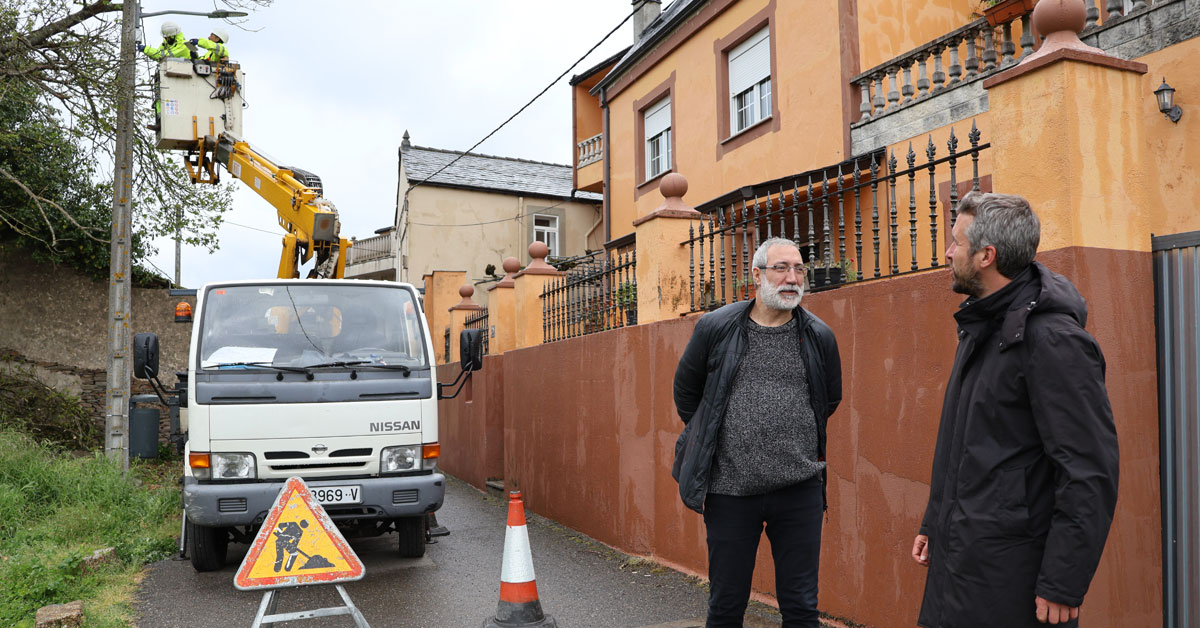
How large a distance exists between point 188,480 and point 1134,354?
607 centimetres

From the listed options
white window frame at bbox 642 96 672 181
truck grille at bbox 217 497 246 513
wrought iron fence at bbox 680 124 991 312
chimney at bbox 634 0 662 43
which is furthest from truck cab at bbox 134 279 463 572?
chimney at bbox 634 0 662 43

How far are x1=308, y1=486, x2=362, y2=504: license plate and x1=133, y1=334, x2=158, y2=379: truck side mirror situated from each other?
5.22 ft

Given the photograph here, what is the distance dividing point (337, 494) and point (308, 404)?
0.70 meters

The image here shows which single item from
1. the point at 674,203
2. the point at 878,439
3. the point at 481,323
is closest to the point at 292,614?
the point at 878,439

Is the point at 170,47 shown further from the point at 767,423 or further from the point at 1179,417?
the point at 1179,417

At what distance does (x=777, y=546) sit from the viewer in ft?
11.8

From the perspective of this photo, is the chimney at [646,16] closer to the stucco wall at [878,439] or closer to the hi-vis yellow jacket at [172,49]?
the hi-vis yellow jacket at [172,49]

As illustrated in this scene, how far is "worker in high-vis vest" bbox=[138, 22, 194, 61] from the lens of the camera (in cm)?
1065

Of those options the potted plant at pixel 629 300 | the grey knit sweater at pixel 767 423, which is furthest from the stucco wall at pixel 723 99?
the grey knit sweater at pixel 767 423

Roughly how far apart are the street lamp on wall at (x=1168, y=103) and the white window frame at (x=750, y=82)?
21.3ft

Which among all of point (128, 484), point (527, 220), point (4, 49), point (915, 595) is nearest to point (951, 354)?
point (915, 595)

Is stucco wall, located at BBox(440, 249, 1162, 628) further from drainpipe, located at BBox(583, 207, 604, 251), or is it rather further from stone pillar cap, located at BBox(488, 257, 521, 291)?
drainpipe, located at BBox(583, 207, 604, 251)

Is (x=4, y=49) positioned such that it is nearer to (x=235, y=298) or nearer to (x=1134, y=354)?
(x=235, y=298)

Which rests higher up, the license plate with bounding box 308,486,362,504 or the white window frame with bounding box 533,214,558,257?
the white window frame with bounding box 533,214,558,257
